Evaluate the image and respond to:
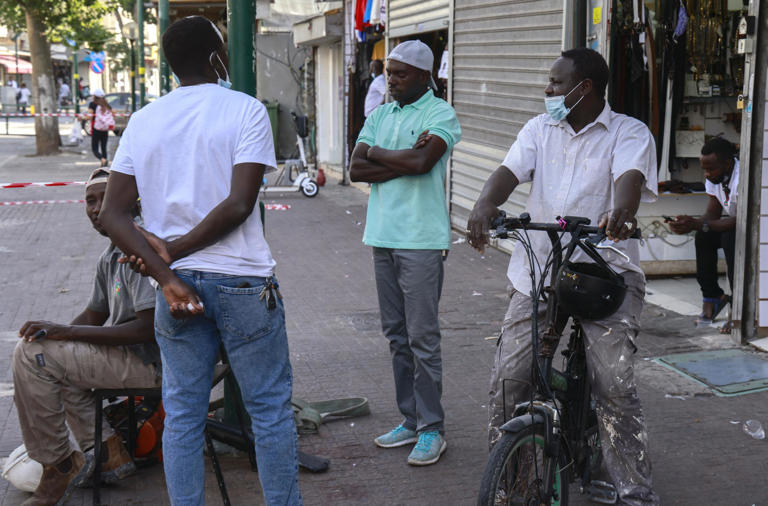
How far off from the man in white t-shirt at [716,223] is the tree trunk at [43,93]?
19.9 m

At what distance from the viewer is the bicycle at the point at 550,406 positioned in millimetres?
3293

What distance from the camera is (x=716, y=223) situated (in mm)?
6727

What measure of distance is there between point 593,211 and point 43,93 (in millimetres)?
22516

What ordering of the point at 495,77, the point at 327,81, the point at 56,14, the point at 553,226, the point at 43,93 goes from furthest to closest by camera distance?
the point at 43,93, the point at 56,14, the point at 327,81, the point at 495,77, the point at 553,226

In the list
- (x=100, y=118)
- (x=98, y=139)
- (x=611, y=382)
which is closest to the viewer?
(x=611, y=382)

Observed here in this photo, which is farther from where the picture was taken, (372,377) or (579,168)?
(372,377)

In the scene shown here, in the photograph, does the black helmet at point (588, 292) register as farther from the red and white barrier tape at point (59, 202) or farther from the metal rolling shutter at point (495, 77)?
the red and white barrier tape at point (59, 202)

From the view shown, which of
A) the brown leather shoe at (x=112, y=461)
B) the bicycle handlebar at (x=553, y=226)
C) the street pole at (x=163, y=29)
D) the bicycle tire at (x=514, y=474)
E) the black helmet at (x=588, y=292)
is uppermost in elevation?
the street pole at (x=163, y=29)

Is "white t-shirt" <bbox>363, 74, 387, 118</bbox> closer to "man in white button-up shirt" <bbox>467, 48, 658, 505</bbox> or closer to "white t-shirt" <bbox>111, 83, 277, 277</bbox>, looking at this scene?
"man in white button-up shirt" <bbox>467, 48, 658, 505</bbox>

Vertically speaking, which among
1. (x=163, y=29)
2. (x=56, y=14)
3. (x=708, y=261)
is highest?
(x=56, y=14)

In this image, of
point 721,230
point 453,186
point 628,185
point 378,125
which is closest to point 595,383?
point 628,185

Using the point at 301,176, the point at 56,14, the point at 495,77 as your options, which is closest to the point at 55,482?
the point at 495,77

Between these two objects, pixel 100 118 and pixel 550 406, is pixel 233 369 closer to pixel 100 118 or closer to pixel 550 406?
pixel 550 406

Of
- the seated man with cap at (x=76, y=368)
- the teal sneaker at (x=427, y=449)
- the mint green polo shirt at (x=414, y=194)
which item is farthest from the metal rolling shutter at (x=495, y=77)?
the seated man with cap at (x=76, y=368)
